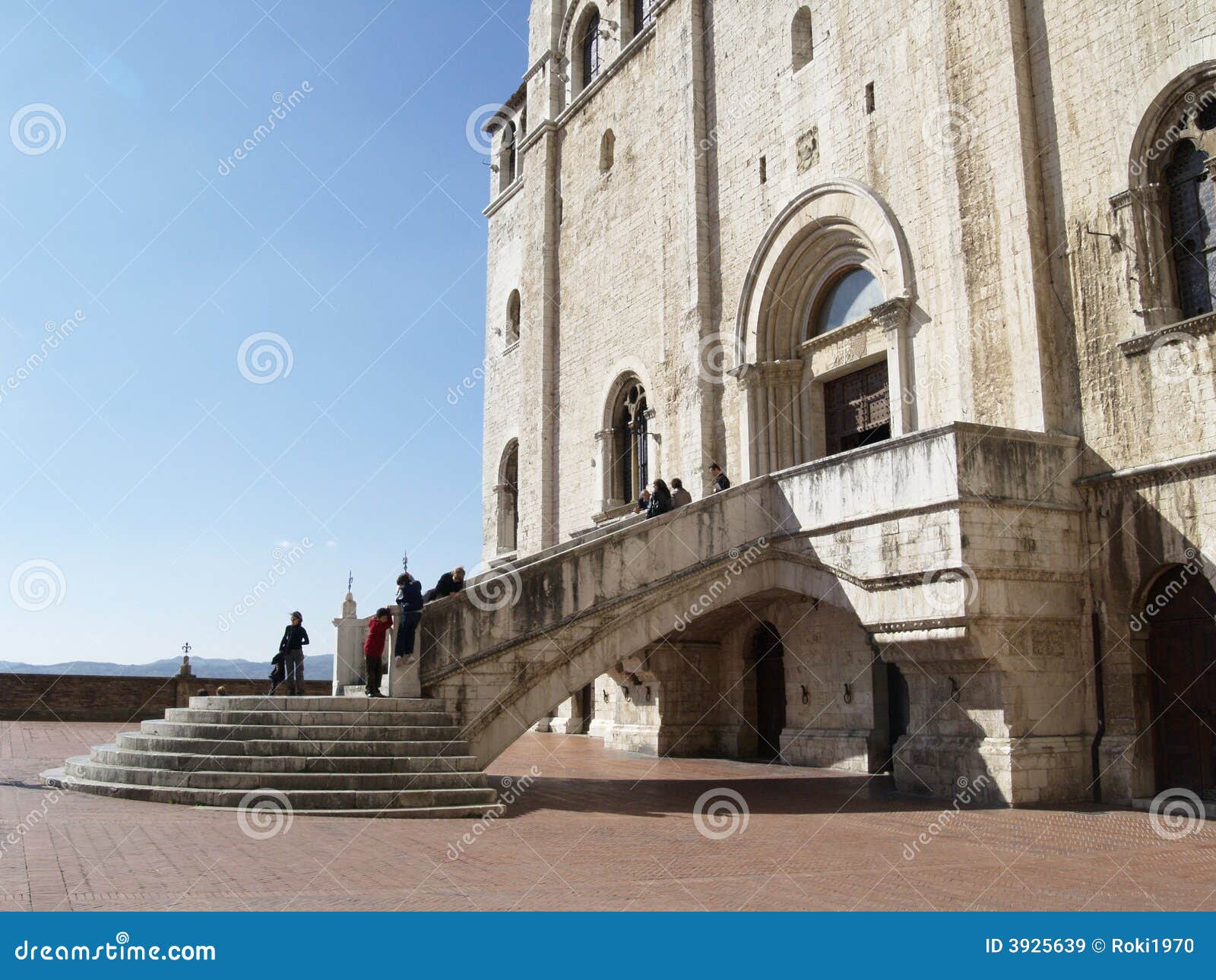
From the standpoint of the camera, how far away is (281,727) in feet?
41.5

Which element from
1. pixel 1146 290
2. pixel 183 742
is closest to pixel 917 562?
pixel 1146 290

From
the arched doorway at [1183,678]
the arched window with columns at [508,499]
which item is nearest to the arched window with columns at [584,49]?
the arched window with columns at [508,499]

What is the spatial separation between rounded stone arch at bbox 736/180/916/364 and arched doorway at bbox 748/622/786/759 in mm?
4771

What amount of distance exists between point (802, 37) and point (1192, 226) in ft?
28.5

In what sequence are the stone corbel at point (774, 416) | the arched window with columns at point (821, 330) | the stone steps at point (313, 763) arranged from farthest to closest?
the stone corbel at point (774, 416) → the arched window with columns at point (821, 330) → the stone steps at point (313, 763)

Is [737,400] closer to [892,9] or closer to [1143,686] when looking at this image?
[892,9]

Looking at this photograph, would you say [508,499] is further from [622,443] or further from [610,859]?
[610,859]

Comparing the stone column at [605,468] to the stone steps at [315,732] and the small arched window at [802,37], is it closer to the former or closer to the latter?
the small arched window at [802,37]

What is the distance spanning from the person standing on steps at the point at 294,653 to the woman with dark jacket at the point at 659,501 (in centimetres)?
565

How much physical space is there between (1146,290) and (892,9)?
6748 millimetres

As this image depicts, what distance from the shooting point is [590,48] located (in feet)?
88.8

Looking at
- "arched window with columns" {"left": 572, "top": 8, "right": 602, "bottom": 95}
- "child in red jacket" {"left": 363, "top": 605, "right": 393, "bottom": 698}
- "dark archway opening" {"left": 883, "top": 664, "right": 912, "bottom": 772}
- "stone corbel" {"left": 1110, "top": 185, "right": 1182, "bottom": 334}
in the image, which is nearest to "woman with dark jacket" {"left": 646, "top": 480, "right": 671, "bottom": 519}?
"dark archway opening" {"left": 883, "top": 664, "right": 912, "bottom": 772}

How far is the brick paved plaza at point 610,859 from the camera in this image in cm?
697

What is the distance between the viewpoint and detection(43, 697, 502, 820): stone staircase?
456 inches
